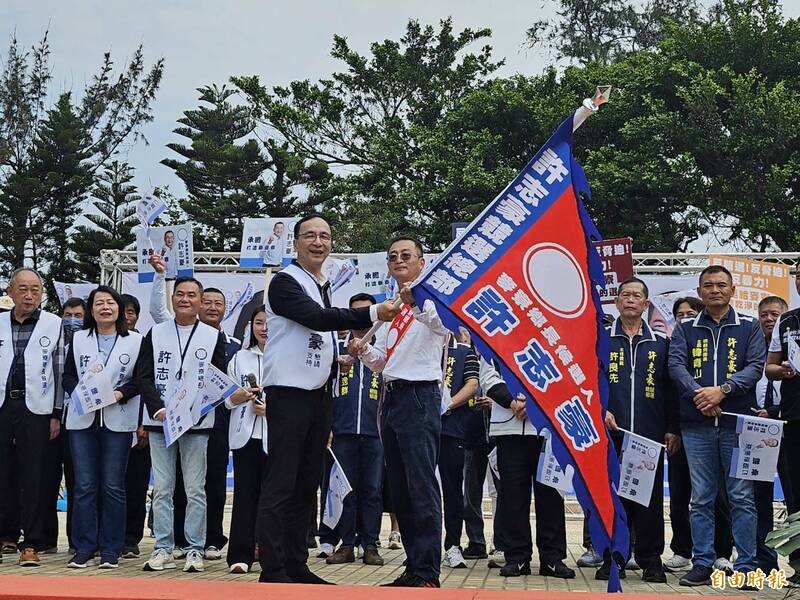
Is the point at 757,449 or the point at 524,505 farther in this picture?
the point at 524,505

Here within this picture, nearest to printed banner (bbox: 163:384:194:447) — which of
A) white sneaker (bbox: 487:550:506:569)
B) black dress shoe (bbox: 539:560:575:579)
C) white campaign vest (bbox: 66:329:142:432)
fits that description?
white campaign vest (bbox: 66:329:142:432)

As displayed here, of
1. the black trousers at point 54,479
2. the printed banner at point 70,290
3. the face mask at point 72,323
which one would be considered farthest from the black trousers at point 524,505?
the printed banner at point 70,290

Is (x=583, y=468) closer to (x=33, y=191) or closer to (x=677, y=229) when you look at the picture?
(x=677, y=229)

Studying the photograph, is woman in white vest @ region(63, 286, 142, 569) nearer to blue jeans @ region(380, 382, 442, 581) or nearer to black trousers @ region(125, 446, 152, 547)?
black trousers @ region(125, 446, 152, 547)

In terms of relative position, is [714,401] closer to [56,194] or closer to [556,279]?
[556,279]

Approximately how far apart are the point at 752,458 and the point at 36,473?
4.82 meters

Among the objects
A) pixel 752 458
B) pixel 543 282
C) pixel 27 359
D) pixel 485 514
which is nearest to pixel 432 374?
pixel 543 282

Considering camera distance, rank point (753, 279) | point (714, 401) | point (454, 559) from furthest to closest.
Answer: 1. point (753, 279)
2. point (454, 559)
3. point (714, 401)

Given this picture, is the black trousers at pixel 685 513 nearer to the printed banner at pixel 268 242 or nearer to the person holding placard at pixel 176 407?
the person holding placard at pixel 176 407

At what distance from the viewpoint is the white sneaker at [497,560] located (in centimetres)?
757

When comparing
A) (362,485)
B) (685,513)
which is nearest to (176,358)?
(362,485)

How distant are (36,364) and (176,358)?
100 cm

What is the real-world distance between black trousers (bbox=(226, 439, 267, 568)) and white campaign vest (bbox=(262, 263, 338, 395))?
1837 mm

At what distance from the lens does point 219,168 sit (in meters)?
28.2
